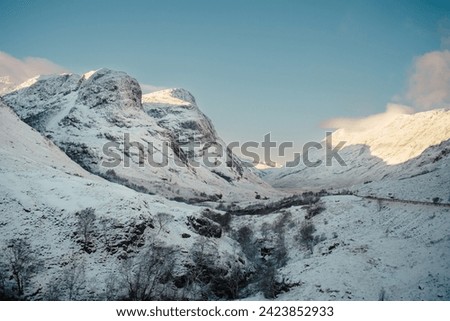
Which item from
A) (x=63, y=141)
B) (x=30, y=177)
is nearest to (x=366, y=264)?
(x=30, y=177)

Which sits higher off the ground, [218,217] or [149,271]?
[218,217]

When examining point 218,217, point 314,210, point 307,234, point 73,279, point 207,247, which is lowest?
point 73,279

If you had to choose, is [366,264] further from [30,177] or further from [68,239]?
[30,177]

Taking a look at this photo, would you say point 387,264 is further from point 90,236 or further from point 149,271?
point 90,236

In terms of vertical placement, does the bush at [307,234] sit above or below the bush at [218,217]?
below

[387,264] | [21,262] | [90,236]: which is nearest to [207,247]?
[90,236]

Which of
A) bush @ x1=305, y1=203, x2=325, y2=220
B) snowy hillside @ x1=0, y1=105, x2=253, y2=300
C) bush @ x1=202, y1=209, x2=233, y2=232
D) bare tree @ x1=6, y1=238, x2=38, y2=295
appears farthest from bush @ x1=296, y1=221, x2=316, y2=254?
bare tree @ x1=6, y1=238, x2=38, y2=295

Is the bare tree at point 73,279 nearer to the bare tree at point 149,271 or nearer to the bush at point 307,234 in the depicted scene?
the bare tree at point 149,271

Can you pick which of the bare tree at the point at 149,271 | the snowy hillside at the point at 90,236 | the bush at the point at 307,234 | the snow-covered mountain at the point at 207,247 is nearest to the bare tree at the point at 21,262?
the snow-covered mountain at the point at 207,247
